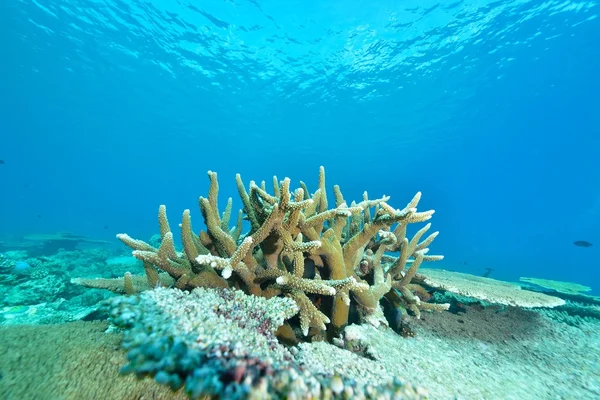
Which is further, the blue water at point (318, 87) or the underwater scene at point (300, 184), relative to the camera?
the blue water at point (318, 87)

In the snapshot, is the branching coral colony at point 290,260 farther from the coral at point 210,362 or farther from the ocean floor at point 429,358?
the coral at point 210,362

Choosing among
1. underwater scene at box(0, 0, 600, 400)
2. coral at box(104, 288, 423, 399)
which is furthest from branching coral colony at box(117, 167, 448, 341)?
coral at box(104, 288, 423, 399)

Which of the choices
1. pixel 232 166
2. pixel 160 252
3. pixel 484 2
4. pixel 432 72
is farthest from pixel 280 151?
pixel 160 252

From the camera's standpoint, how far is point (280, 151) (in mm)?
61906

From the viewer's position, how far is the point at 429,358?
7.49ft

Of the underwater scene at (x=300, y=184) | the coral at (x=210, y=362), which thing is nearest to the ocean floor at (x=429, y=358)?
the underwater scene at (x=300, y=184)

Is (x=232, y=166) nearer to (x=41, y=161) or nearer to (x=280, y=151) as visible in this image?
(x=280, y=151)

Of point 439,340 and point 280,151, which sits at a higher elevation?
point 280,151

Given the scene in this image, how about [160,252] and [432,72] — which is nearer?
[160,252]

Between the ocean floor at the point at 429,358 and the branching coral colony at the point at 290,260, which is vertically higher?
the branching coral colony at the point at 290,260

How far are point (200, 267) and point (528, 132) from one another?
200 ft

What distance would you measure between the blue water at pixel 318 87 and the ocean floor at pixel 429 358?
2577 cm

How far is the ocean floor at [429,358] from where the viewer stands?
1271 mm

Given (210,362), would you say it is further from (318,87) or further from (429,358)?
(318,87)
